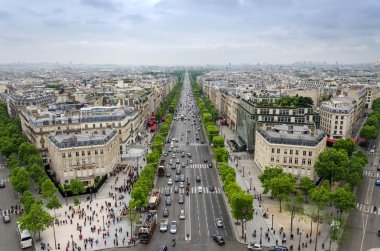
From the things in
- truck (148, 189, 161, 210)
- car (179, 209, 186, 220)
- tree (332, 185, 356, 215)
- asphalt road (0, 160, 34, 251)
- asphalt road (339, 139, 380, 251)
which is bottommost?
asphalt road (0, 160, 34, 251)

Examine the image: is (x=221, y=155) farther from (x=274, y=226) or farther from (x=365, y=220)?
(x=365, y=220)

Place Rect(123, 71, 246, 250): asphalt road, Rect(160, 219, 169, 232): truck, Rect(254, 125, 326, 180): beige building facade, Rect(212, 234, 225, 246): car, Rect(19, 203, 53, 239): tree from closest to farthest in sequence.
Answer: Rect(19, 203, 53, 239): tree, Rect(212, 234, 225, 246): car, Rect(123, 71, 246, 250): asphalt road, Rect(160, 219, 169, 232): truck, Rect(254, 125, 326, 180): beige building facade

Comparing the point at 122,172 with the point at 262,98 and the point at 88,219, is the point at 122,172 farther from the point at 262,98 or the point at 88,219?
the point at 262,98

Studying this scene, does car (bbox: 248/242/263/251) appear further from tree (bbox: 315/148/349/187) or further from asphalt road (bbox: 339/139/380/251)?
tree (bbox: 315/148/349/187)

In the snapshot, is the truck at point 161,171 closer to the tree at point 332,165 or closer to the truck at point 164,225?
the truck at point 164,225

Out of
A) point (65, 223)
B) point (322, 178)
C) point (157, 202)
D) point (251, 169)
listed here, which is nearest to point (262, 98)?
point (251, 169)

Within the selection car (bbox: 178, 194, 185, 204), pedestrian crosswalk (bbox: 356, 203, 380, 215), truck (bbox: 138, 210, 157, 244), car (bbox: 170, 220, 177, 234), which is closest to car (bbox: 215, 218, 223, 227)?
car (bbox: 170, 220, 177, 234)

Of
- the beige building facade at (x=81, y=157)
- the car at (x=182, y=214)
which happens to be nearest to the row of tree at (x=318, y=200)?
the car at (x=182, y=214)
